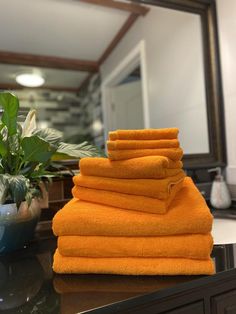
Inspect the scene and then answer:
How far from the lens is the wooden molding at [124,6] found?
3.73 feet

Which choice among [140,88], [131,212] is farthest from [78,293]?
[140,88]

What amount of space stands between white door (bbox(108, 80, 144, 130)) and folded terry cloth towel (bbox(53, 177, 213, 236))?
665mm

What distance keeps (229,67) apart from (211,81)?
0.10 meters

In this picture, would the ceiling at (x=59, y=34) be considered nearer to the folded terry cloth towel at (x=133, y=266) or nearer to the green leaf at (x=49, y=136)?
the green leaf at (x=49, y=136)

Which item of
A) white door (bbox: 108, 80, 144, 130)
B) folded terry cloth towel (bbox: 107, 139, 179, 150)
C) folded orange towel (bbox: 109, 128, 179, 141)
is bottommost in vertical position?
folded terry cloth towel (bbox: 107, 139, 179, 150)

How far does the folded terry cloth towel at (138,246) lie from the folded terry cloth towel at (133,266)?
12mm

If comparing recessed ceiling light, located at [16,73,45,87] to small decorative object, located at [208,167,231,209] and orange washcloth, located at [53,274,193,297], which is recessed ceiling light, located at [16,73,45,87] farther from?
small decorative object, located at [208,167,231,209]

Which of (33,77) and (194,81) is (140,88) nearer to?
(194,81)

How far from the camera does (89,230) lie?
0.52 m

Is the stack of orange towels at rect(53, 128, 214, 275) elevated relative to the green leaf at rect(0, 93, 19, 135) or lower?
lower

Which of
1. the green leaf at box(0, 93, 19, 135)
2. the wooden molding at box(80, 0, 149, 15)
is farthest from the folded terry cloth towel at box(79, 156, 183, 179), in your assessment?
the wooden molding at box(80, 0, 149, 15)

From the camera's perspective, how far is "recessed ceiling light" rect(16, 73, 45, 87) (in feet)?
3.29

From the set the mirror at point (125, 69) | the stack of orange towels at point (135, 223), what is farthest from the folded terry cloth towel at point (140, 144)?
the mirror at point (125, 69)

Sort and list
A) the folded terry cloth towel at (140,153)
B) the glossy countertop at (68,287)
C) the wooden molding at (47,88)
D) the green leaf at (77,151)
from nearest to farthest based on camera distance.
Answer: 1. the glossy countertop at (68,287)
2. the folded terry cloth towel at (140,153)
3. the green leaf at (77,151)
4. the wooden molding at (47,88)
